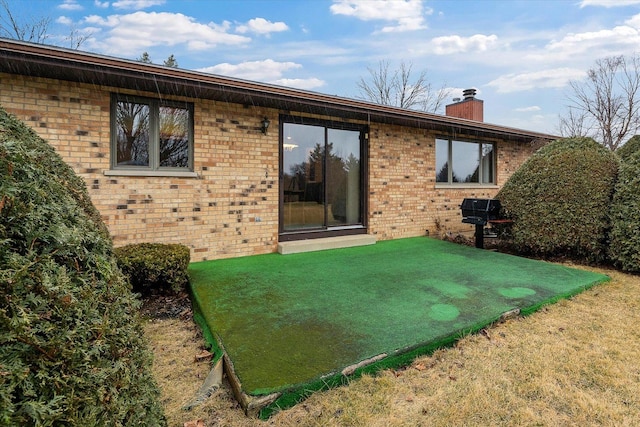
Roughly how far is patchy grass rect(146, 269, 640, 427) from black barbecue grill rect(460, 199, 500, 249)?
3717mm

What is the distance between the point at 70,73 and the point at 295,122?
3701 mm

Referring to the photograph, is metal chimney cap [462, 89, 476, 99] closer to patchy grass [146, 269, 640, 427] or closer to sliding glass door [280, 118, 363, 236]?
sliding glass door [280, 118, 363, 236]

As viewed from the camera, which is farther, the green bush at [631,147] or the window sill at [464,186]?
the window sill at [464,186]

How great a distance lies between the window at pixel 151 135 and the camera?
5273 mm

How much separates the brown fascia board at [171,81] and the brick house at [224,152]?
0.02 m

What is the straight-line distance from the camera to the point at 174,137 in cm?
569

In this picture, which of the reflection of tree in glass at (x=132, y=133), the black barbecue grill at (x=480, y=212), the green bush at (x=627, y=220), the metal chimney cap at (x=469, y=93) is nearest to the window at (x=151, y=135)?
the reflection of tree in glass at (x=132, y=133)

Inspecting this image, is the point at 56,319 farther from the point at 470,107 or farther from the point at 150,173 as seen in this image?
the point at 470,107

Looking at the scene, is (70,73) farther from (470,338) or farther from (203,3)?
(203,3)

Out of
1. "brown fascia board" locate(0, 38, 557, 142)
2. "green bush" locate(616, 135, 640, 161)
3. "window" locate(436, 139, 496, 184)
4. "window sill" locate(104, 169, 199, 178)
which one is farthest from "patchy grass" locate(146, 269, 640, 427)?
"green bush" locate(616, 135, 640, 161)

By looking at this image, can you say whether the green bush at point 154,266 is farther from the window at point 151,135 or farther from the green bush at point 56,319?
the green bush at point 56,319

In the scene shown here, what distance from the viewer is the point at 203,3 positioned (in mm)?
11617

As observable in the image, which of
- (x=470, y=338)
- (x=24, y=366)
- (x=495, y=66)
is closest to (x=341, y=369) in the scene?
(x=470, y=338)

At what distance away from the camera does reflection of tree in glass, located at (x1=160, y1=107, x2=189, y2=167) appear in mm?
5582
